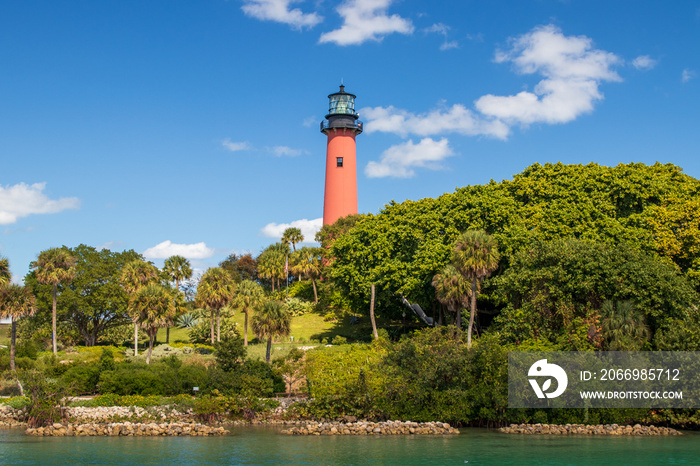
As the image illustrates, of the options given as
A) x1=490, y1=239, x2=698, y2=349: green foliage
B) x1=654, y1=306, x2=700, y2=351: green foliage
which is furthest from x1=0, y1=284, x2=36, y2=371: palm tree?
x1=654, y1=306, x2=700, y2=351: green foliage

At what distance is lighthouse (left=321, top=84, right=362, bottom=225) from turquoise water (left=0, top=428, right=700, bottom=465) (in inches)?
1634

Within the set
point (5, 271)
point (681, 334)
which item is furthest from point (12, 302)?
point (681, 334)

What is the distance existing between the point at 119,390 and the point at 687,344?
92.7 ft

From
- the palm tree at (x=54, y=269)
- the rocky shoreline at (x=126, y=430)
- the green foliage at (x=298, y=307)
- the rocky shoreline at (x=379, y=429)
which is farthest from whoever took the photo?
the green foliage at (x=298, y=307)

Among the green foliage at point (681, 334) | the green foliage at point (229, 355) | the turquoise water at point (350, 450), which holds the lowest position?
the turquoise water at point (350, 450)

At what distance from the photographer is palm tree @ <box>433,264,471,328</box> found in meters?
36.2

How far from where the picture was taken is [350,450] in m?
25.2

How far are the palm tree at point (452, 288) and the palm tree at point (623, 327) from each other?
7794 millimetres

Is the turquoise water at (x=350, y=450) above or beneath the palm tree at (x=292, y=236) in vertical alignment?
beneath

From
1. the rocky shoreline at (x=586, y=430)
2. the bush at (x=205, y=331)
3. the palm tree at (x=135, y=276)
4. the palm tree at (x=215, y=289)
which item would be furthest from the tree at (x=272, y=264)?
the rocky shoreline at (x=586, y=430)

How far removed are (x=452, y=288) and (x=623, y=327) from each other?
937 cm

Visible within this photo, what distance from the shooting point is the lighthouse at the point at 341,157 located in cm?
6788

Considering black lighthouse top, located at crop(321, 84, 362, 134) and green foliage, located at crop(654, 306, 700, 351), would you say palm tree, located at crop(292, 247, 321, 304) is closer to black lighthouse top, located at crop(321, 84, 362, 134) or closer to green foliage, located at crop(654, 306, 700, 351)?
black lighthouse top, located at crop(321, 84, 362, 134)

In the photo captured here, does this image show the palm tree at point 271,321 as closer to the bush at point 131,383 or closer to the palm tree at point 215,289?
the bush at point 131,383
